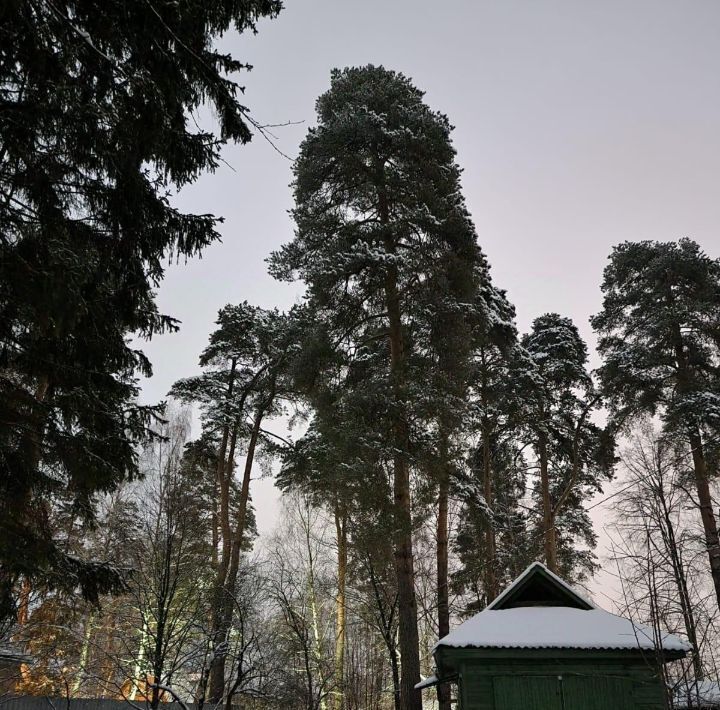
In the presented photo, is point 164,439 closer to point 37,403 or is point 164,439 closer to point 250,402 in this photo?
point 37,403

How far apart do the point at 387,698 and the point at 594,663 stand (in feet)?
76.9

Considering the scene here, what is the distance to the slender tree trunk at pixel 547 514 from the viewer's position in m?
17.5

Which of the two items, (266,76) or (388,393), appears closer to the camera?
(266,76)

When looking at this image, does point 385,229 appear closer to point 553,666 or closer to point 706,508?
point 553,666

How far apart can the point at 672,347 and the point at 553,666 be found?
10.4 meters

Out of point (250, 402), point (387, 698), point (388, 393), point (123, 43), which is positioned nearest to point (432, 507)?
point (388, 393)

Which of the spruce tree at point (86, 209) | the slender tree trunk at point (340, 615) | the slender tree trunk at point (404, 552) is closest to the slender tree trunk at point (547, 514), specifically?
the slender tree trunk at point (340, 615)

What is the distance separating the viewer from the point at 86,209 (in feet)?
19.6

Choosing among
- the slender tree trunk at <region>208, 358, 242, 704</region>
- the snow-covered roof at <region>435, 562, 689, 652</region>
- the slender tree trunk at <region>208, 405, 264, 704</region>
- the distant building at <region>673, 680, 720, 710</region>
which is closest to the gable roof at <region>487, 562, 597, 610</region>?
the snow-covered roof at <region>435, 562, 689, 652</region>

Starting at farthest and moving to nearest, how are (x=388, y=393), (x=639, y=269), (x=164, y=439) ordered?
1. (x=639, y=269)
2. (x=388, y=393)
3. (x=164, y=439)

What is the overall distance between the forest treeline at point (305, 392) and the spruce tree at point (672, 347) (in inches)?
3.0

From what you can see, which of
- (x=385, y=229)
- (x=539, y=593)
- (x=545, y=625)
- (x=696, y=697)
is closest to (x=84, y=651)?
(x=539, y=593)

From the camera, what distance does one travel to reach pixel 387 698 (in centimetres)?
2958

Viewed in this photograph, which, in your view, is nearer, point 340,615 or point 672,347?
point 672,347
